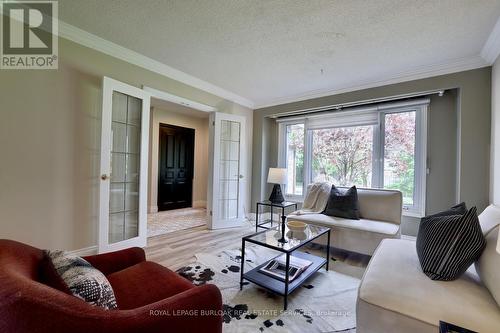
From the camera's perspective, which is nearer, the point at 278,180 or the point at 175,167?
the point at 278,180

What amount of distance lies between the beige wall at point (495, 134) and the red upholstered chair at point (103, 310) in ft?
9.68

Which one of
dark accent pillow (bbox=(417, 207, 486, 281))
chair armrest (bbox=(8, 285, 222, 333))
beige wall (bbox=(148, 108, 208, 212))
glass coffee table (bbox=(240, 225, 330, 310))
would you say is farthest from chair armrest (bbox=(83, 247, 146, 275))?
beige wall (bbox=(148, 108, 208, 212))

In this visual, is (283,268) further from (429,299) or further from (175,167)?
(175,167)

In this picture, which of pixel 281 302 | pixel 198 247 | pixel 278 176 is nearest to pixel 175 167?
pixel 278 176

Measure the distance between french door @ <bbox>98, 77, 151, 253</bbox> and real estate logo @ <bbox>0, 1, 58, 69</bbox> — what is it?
54 centimetres

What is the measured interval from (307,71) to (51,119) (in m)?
3.02

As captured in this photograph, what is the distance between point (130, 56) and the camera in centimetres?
276

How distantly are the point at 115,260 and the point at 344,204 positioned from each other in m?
2.71

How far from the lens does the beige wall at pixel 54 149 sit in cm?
204

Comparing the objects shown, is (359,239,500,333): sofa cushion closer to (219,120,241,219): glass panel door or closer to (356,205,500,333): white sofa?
(356,205,500,333): white sofa

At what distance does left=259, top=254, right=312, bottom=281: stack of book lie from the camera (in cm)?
197

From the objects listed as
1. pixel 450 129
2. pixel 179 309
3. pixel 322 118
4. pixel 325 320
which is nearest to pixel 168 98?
pixel 322 118

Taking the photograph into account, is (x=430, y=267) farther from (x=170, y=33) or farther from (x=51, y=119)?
(x=51, y=119)

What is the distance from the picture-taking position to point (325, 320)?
1621mm
